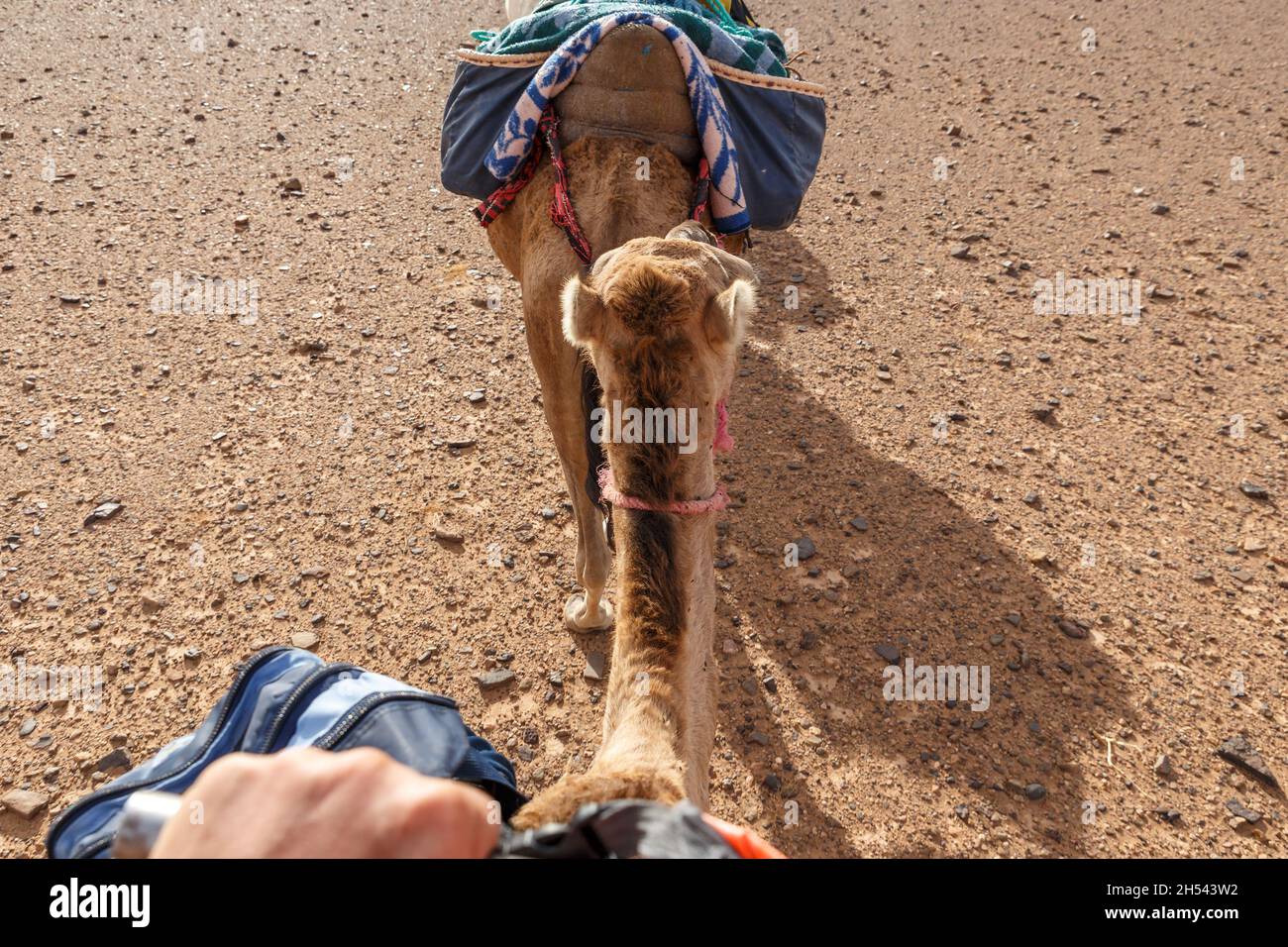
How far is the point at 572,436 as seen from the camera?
4.03 meters

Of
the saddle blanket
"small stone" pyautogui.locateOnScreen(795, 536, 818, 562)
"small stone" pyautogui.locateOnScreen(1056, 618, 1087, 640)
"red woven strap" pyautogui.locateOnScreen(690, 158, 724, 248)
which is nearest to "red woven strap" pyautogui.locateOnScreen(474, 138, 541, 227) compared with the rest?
the saddle blanket

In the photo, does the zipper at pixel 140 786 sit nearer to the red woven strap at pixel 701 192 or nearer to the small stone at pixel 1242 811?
the red woven strap at pixel 701 192

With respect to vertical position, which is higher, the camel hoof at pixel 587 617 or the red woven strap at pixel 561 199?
the red woven strap at pixel 561 199

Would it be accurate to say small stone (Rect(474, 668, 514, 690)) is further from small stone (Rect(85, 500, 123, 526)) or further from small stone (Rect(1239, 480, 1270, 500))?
small stone (Rect(1239, 480, 1270, 500))

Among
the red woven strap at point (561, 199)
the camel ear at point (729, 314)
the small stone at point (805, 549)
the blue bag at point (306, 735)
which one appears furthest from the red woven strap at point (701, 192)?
the blue bag at point (306, 735)

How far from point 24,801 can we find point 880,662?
3.92 meters

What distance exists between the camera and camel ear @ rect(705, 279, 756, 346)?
259 centimetres

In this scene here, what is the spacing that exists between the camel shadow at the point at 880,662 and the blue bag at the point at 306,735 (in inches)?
82.0

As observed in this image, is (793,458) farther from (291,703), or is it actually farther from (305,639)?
(291,703)

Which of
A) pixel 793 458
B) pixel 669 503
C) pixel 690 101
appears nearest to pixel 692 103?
pixel 690 101


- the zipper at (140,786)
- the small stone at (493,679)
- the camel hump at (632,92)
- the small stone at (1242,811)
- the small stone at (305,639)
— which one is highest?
the camel hump at (632,92)

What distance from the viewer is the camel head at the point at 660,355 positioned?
2.52 metres
